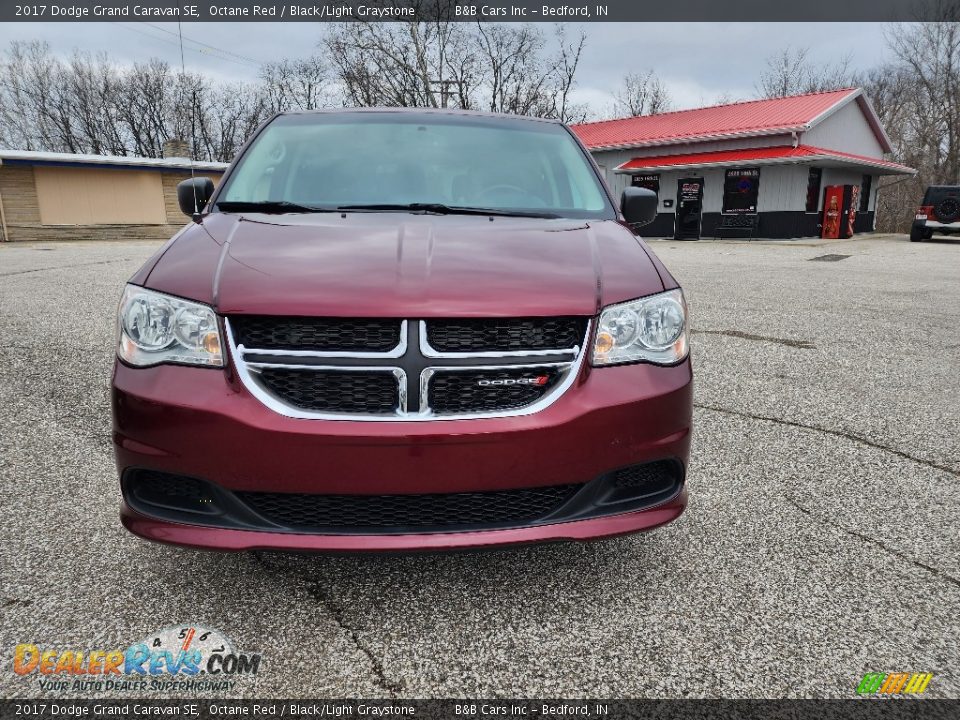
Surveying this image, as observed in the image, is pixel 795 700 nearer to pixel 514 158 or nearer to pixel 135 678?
pixel 135 678

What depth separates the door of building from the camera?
27.5m

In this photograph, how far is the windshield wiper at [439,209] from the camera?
9.04 feet

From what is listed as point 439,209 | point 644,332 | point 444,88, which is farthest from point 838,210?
point 644,332

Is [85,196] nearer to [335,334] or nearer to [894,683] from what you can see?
[335,334]

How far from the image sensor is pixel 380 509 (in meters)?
1.90

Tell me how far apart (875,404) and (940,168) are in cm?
4151

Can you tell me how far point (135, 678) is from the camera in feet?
6.06

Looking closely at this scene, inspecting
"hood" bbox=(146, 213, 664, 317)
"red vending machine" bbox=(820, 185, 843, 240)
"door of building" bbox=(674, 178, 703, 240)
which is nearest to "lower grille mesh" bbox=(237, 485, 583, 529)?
"hood" bbox=(146, 213, 664, 317)

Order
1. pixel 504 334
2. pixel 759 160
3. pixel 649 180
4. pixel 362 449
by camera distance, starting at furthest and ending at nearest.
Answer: pixel 649 180 → pixel 759 160 → pixel 504 334 → pixel 362 449

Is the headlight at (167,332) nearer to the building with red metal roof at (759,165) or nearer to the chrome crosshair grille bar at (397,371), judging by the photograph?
the chrome crosshair grille bar at (397,371)

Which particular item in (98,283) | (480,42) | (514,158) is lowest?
(98,283)

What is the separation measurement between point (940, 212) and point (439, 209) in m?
24.6

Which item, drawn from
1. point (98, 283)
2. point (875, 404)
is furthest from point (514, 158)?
point (98, 283)

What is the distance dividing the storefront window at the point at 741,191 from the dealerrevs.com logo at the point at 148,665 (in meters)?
27.5
